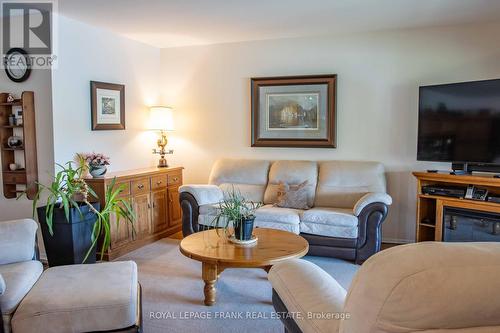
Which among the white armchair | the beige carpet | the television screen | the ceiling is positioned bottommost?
the beige carpet

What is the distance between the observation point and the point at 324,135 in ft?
15.5

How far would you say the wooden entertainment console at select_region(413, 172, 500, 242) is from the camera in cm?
353

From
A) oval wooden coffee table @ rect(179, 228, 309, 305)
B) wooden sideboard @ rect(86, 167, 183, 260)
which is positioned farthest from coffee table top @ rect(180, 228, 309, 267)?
wooden sideboard @ rect(86, 167, 183, 260)

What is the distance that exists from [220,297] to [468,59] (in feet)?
11.6

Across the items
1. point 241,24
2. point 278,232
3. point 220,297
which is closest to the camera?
point 220,297

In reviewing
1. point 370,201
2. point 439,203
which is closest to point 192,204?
point 370,201

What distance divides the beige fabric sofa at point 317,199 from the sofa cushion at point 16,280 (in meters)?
1.94

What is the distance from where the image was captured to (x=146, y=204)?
446 cm

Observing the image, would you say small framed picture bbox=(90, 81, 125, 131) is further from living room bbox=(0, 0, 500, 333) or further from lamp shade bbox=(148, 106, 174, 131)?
lamp shade bbox=(148, 106, 174, 131)

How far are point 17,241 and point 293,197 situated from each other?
2.60m

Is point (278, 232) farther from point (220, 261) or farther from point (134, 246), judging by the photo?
point (134, 246)

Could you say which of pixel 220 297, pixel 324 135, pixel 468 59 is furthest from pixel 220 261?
pixel 468 59

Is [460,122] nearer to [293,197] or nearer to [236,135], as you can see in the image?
[293,197]

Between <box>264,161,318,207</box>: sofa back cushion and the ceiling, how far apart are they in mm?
1537
